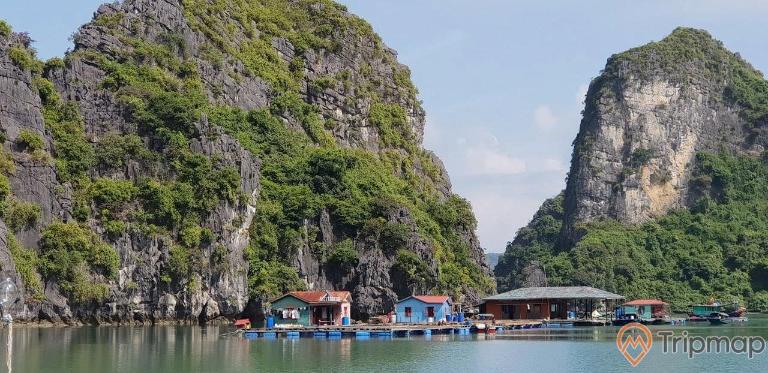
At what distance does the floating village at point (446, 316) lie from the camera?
63497 mm

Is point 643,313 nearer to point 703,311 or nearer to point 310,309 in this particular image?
point 703,311

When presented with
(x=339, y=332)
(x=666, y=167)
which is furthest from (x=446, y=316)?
(x=666, y=167)

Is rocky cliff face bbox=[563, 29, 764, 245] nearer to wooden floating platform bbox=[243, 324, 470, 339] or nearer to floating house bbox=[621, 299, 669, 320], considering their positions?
floating house bbox=[621, 299, 669, 320]

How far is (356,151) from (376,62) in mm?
16593

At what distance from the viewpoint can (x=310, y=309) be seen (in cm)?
6881

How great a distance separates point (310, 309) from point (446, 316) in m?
11.0

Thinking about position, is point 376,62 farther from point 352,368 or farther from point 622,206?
point 352,368

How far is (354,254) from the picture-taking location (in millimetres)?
80812

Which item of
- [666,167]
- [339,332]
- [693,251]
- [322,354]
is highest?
[666,167]

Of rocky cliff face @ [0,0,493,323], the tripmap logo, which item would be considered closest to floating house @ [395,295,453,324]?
rocky cliff face @ [0,0,493,323]

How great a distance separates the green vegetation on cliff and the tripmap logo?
190 feet

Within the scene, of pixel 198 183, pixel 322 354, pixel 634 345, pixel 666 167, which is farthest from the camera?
pixel 666 167

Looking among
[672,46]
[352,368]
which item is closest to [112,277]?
[352,368]

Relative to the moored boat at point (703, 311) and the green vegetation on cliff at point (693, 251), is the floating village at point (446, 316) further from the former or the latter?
the green vegetation on cliff at point (693, 251)
